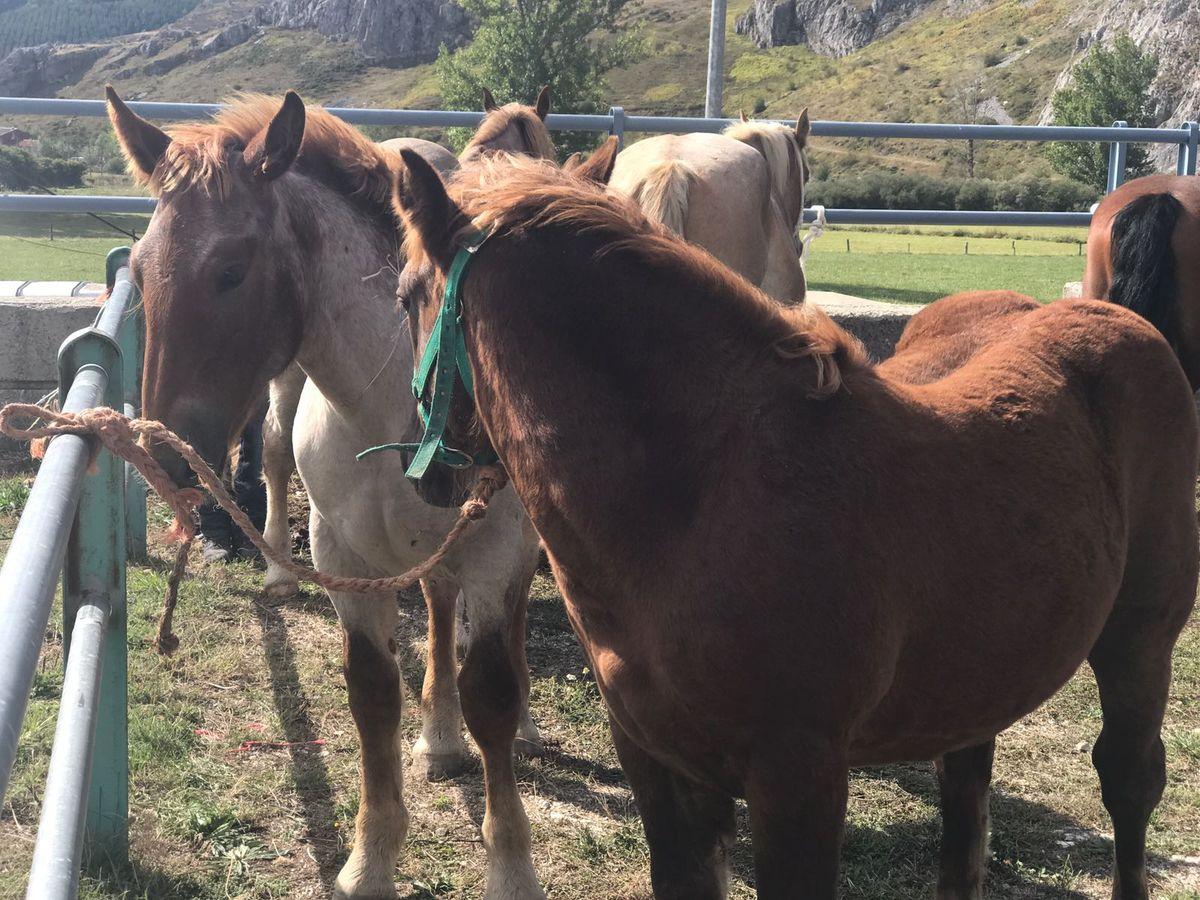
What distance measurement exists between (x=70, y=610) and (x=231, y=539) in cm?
344

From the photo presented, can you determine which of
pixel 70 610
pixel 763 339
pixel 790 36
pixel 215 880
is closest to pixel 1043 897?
pixel 763 339

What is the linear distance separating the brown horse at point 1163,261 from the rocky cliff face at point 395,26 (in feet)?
333

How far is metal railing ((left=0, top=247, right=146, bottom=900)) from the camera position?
1.14 meters

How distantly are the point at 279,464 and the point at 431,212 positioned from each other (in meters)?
3.71

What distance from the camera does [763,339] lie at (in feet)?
6.61

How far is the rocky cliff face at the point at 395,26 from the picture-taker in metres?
101

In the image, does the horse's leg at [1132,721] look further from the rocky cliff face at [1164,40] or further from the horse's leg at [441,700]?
the rocky cliff face at [1164,40]

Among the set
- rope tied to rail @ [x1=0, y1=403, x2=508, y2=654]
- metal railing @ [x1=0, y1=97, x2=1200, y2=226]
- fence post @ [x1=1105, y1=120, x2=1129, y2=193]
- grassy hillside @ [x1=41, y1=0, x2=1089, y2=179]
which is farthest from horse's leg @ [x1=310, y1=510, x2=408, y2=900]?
grassy hillside @ [x1=41, y1=0, x2=1089, y2=179]

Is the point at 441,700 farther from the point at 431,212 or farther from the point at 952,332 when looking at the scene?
the point at 431,212

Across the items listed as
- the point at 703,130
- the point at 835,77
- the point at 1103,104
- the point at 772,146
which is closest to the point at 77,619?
the point at 772,146

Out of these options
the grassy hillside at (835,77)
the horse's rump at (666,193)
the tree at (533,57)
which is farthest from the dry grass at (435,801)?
the grassy hillside at (835,77)

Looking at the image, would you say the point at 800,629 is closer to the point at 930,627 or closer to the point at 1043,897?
the point at 930,627

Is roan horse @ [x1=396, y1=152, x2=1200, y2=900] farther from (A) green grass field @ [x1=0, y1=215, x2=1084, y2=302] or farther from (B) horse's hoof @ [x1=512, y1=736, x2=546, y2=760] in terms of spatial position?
(A) green grass field @ [x1=0, y1=215, x2=1084, y2=302]

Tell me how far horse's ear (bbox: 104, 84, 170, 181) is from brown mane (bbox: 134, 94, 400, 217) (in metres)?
0.03
